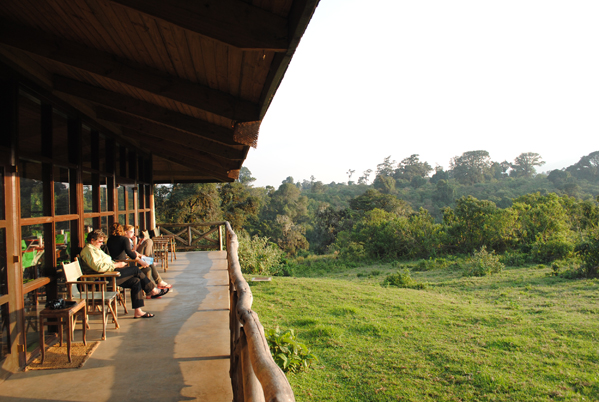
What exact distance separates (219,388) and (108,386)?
2.58ft

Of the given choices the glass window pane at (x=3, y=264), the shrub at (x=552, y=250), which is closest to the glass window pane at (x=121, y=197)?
the glass window pane at (x=3, y=264)

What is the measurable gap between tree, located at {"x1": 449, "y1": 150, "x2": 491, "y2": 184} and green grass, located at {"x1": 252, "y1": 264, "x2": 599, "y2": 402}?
5124 centimetres

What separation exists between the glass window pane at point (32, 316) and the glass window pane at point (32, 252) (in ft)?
0.49

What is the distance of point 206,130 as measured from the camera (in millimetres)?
3816

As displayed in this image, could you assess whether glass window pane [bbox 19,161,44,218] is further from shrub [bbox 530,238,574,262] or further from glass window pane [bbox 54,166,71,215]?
shrub [bbox 530,238,574,262]

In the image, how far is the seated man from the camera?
3721 millimetres

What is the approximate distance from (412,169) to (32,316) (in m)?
67.4

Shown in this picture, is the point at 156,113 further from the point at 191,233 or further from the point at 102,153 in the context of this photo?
the point at 191,233

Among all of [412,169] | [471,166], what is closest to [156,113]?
[471,166]

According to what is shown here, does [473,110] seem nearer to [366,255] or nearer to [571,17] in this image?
[571,17]

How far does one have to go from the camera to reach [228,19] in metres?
1.61

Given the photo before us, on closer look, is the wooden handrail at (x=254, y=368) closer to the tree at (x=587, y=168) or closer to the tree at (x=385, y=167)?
the tree at (x=587, y=168)

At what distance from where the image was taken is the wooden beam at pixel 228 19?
1.58m

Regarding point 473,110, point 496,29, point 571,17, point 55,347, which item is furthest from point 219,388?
point 473,110
